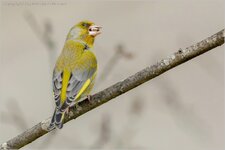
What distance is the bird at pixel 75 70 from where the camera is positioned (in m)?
5.22

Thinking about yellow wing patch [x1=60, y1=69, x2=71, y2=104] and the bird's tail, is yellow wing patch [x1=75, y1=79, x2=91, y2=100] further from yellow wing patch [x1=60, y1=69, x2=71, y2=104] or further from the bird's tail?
the bird's tail

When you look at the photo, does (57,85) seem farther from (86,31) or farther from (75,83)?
(86,31)

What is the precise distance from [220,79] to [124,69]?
87 cm

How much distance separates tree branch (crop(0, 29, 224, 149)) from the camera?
4239 mm

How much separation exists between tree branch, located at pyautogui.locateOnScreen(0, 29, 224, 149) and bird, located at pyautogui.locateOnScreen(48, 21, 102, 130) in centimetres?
17

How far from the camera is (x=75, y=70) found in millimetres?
5516

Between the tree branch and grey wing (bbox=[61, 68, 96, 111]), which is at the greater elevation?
the tree branch

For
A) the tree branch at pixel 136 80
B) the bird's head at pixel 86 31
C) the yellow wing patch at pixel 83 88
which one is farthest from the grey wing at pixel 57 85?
the bird's head at pixel 86 31

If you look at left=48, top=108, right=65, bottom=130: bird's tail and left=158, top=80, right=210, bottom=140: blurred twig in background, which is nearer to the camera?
left=48, top=108, right=65, bottom=130: bird's tail

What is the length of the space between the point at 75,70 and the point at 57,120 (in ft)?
2.36

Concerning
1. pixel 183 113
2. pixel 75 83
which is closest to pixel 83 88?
pixel 75 83

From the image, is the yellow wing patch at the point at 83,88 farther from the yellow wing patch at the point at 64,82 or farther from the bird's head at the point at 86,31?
the bird's head at the point at 86,31

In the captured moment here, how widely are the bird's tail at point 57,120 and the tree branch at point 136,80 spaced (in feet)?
0.12

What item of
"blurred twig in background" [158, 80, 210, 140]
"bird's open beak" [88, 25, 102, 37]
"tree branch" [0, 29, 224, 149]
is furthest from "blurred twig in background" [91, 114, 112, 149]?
"bird's open beak" [88, 25, 102, 37]
